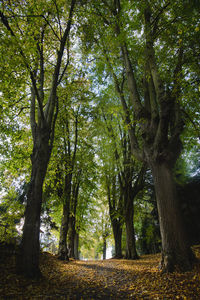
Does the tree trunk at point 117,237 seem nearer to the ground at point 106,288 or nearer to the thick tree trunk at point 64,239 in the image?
the thick tree trunk at point 64,239

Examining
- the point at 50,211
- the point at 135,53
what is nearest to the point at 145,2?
the point at 135,53

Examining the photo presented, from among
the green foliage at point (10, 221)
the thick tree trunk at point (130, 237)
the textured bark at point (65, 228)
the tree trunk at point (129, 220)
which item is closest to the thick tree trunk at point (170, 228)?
the green foliage at point (10, 221)

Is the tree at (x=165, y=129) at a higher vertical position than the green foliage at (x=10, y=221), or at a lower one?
higher

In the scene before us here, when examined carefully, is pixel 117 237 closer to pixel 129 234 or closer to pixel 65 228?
pixel 129 234

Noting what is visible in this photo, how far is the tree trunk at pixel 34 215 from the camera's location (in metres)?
4.33

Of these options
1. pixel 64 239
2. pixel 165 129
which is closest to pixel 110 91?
pixel 165 129

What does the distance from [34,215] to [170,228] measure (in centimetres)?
390

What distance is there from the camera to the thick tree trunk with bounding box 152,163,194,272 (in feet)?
14.4

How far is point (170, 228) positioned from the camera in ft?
15.2

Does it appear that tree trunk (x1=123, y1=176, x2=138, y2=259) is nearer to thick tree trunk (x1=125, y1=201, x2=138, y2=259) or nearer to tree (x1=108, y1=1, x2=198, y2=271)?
thick tree trunk (x1=125, y1=201, x2=138, y2=259)

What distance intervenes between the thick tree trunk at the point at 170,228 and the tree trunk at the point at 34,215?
3579 millimetres

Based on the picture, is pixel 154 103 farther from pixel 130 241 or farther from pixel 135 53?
pixel 130 241

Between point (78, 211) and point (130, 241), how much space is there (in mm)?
4487

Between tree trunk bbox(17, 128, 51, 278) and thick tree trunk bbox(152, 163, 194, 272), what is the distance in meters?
3.58
